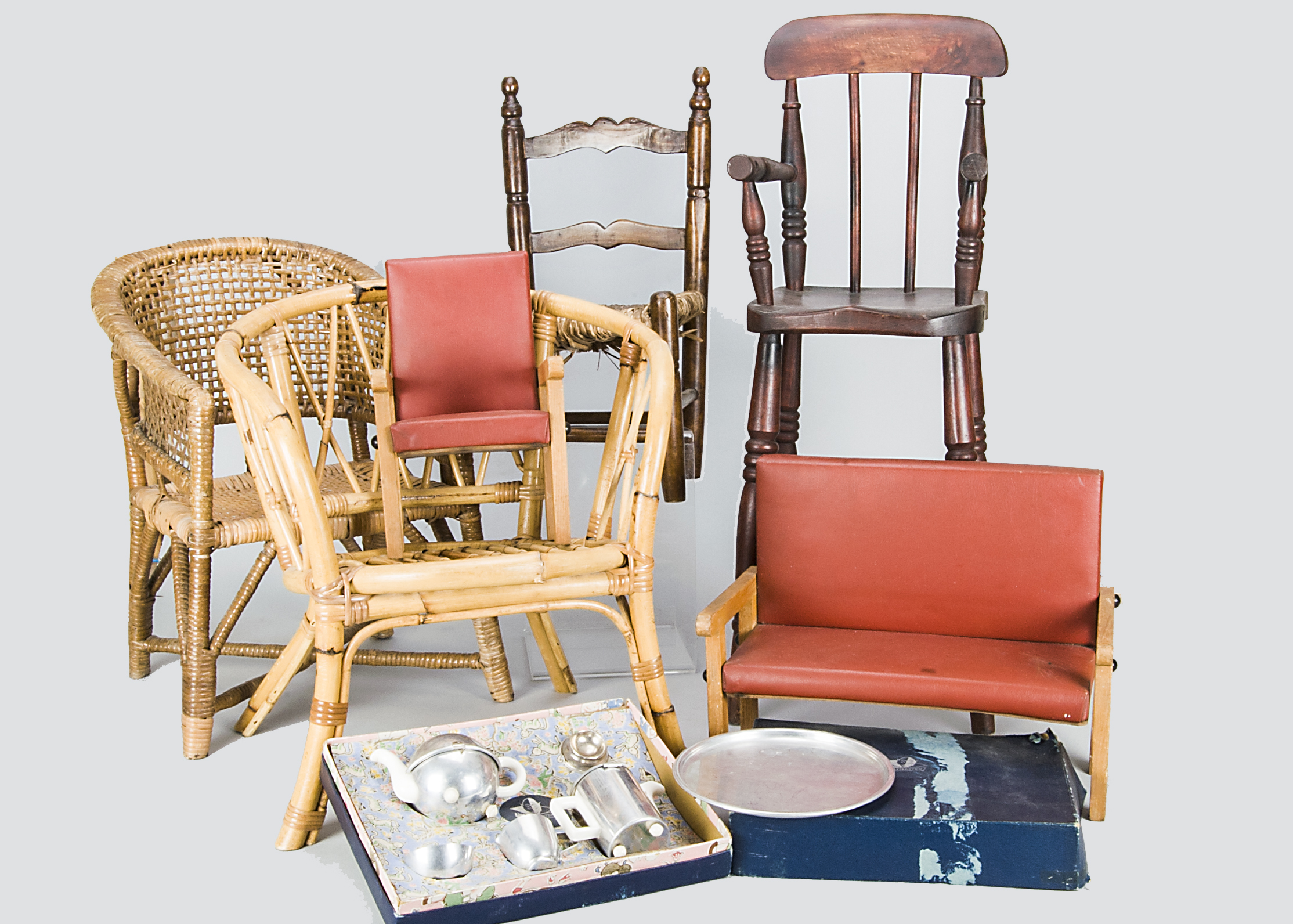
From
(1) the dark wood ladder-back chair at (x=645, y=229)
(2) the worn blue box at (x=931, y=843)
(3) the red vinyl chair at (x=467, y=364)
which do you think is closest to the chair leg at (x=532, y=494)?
(3) the red vinyl chair at (x=467, y=364)

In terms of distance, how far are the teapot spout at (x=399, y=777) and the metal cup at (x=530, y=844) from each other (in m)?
0.21

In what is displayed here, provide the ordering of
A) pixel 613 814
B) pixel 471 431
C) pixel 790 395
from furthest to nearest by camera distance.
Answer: pixel 790 395 → pixel 471 431 → pixel 613 814

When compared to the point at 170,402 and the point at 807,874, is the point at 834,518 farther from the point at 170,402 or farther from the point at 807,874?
the point at 170,402

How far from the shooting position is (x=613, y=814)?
3.03 meters

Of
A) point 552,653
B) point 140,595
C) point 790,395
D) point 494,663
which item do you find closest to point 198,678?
point 140,595

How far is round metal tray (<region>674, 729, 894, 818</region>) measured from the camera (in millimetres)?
3033

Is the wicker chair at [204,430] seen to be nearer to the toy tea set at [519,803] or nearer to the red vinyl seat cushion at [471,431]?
the red vinyl seat cushion at [471,431]

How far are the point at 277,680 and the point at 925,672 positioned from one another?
1.48 metres

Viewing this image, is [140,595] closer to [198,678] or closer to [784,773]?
[198,678]

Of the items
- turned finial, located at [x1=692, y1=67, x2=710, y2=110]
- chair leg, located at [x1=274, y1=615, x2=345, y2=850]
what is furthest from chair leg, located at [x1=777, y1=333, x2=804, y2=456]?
chair leg, located at [x1=274, y1=615, x2=345, y2=850]

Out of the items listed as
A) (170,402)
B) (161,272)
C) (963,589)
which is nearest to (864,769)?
(963,589)

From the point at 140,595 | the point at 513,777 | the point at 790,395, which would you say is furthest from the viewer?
the point at 140,595

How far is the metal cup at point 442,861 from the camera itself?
9.55ft

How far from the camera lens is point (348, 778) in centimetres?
318
